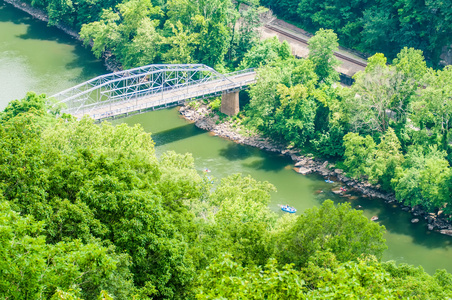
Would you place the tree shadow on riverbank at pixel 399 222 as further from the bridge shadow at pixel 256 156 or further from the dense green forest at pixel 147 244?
the dense green forest at pixel 147 244

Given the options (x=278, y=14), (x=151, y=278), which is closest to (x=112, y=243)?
(x=151, y=278)

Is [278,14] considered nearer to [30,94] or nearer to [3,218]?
[30,94]

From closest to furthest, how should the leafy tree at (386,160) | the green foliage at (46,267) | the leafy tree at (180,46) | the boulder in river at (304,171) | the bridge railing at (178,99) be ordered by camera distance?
the green foliage at (46,267)
the leafy tree at (386,160)
the boulder in river at (304,171)
the bridge railing at (178,99)
the leafy tree at (180,46)

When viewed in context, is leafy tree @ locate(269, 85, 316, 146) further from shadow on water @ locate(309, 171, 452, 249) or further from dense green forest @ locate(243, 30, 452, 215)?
shadow on water @ locate(309, 171, 452, 249)

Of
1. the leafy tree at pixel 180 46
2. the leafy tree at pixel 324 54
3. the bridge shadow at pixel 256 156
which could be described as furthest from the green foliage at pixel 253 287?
the leafy tree at pixel 180 46

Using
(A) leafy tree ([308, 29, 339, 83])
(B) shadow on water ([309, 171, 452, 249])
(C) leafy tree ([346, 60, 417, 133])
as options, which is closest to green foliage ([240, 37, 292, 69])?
(A) leafy tree ([308, 29, 339, 83])

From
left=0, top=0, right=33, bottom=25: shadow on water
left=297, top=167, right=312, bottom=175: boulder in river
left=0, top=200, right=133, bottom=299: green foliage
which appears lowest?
left=297, top=167, right=312, bottom=175: boulder in river

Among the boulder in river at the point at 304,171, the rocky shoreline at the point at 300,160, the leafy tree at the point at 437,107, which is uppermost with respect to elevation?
the leafy tree at the point at 437,107
